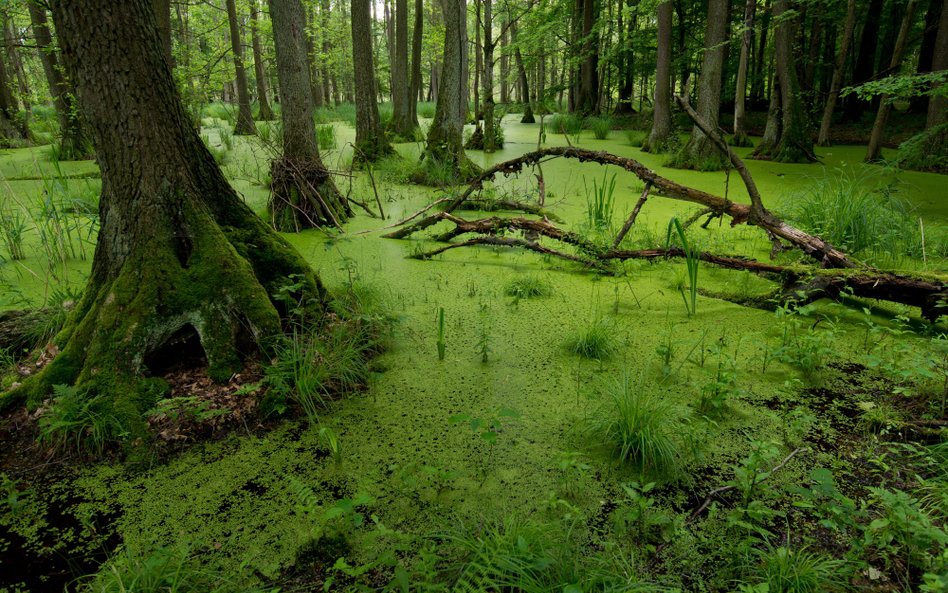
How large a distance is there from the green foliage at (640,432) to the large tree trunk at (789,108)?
24.7 ft

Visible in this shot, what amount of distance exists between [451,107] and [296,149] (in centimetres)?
273

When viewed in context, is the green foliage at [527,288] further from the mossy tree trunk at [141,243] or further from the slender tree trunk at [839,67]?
the slender tree trunk at [839,67]

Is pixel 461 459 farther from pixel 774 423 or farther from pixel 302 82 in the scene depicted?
pixel 302 82

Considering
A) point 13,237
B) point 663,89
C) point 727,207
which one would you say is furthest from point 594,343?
point 663,89

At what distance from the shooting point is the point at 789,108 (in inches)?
291

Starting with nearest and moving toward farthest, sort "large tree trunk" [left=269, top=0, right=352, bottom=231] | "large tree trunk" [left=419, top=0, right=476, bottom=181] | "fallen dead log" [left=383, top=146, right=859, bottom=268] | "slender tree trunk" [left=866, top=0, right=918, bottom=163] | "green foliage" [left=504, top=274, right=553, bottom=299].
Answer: "fallen dead log" [left=383, top=146, right=859, bottom=268] → "green foliage" [left=504, top=274, right=553, bottom=299] → "large tree trunk" [left=269, top=0, right=352, bottom=231] → "slender tree trunk" [left=866, top=0, right=918, bottom=163] → "large tree trunk" [left=419, top=0, right=476, bottom=181]

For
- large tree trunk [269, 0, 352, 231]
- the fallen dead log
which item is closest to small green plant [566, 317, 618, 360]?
the fallen dead log

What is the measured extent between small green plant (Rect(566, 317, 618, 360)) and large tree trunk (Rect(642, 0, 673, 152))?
7.40 m

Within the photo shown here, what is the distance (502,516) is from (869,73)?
14863 mm

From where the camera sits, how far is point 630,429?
180 centimetres

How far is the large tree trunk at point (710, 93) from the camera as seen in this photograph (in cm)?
711

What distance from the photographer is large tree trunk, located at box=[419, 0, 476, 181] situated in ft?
21.4

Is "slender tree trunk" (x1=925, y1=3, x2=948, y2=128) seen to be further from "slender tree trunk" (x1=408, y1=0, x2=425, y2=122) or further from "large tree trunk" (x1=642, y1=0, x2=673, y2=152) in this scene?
"slender tree trunk" (x1=408, y1=0, x2=425, y2=122)

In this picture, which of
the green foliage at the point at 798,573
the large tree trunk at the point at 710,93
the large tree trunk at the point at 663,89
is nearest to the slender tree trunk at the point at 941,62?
the large tree trunk at the point at 710,93
